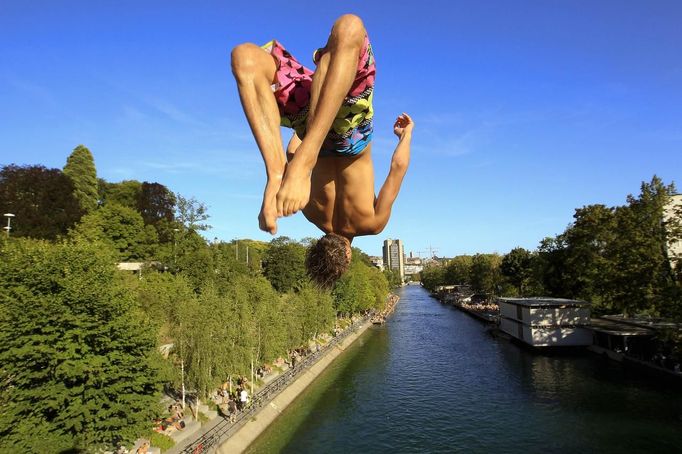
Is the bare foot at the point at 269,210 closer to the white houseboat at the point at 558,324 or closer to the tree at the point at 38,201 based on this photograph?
the tree at the point at 38,201

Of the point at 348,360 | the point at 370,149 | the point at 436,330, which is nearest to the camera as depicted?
the point at 370,149

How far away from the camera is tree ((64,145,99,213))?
58.5 m

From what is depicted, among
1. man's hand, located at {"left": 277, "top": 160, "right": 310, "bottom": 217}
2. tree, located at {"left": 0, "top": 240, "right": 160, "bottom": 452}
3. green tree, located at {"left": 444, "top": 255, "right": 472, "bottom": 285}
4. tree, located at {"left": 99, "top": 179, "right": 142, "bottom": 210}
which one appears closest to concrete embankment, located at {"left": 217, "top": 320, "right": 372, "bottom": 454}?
tree, located at {"left": 0, "top": 240, "right": 160, "bottom": 452}

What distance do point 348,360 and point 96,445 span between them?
3030cm

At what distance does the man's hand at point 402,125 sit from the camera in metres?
5.58

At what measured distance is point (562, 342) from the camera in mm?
43250

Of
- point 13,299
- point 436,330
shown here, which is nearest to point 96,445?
point 13,299

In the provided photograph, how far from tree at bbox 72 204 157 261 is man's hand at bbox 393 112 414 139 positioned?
48744 millimetres

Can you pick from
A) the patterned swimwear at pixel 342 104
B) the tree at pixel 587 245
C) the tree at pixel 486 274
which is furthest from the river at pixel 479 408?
the tree at pixel 486 274

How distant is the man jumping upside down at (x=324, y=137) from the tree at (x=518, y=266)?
76.1m

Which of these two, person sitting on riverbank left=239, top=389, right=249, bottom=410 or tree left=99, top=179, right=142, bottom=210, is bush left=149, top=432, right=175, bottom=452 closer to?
person sitting on riverbank left=239, top=389, right=249, bottom=410

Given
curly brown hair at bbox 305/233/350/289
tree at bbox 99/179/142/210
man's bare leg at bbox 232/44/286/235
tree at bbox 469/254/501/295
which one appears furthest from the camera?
tree at bbox 469/254/501/295

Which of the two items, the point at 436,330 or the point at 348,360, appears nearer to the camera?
the point at 348,360

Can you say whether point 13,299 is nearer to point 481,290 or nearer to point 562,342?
point 562,342
